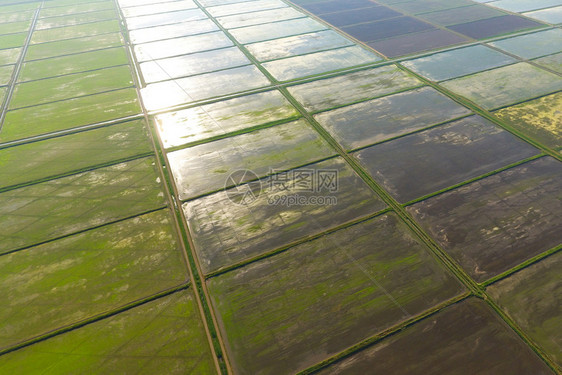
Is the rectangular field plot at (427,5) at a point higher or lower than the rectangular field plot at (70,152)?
higher

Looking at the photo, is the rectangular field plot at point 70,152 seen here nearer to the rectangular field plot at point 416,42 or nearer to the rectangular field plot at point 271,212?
the rectangular field plot at point 271,212

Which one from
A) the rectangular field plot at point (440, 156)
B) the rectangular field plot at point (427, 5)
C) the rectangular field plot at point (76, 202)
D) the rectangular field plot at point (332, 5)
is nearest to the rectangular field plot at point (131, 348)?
the rectangular field plot at point (76, 202)

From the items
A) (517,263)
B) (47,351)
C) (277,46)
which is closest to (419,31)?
(277,46)

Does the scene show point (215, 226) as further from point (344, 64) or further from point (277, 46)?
point (277, 46)

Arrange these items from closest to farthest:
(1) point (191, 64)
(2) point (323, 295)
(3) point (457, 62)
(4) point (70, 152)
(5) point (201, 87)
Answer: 1. (2) point (323, 295)
2. (4) point (70, 152)
3. (5) point (201, 87)
4. (3) point (457, 62)
5. (1) point (191, 64)

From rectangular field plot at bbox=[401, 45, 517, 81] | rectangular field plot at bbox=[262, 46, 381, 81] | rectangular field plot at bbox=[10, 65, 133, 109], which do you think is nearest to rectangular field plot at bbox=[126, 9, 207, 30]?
rectangular field plot at bbox=[10, 65, 133, 109]

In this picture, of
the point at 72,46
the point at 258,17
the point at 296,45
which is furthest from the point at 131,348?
the point at 258,17

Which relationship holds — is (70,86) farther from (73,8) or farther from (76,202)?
(73,8)

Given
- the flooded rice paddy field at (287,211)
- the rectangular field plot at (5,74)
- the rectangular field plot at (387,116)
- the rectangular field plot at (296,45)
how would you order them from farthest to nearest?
the rectangular field plot at (296,45) → the rectangular field plot at (5,74) → the rectangular field plot at (387,116) → the flooded rice paddy field at (287,211)
